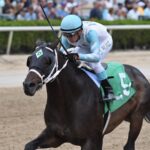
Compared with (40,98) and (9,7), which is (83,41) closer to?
(40,98)

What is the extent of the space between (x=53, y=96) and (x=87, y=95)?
0.35 meters

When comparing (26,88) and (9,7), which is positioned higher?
(26,88)

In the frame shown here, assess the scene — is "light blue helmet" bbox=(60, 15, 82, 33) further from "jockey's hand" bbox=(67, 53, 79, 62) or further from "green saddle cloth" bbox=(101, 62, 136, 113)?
"green saddle cloth" bbox=(101, 62, 136, 113)

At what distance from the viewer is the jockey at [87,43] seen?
5828 mm

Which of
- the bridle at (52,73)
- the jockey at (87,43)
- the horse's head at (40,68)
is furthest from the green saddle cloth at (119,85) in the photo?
the horse's head at (40,68)

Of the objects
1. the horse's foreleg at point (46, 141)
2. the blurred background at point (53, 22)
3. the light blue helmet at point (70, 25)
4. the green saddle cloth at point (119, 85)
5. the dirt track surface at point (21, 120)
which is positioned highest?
the light blue helmet at point (70, 25)

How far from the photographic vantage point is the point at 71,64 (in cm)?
585

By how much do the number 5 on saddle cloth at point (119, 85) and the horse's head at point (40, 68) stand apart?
40.5 inches

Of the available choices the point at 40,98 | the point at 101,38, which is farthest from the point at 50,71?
the point at 40,98

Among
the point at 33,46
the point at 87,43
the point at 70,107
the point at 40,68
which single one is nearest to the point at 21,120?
the point at 87,43

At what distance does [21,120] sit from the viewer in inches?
352

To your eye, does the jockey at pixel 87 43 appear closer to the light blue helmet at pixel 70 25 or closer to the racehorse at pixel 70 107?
the light blue helmet at pixel 70 25

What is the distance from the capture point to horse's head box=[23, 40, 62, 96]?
17.0ft

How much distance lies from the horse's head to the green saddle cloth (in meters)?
1.05
